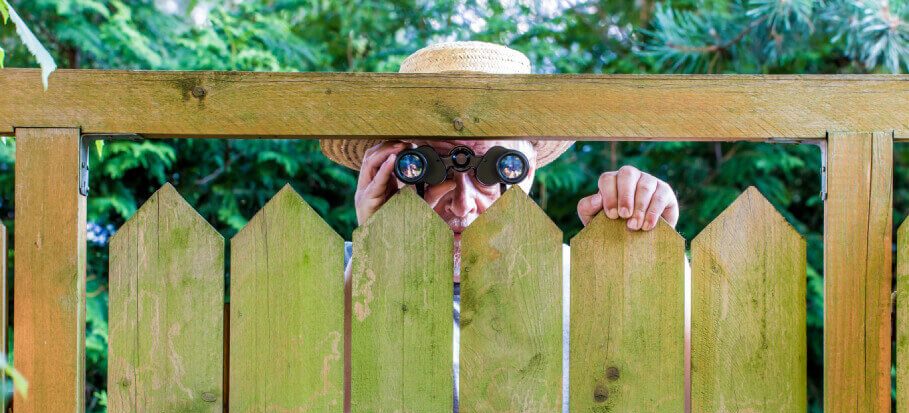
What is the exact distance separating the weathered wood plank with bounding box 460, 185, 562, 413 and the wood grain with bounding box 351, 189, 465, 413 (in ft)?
0.10

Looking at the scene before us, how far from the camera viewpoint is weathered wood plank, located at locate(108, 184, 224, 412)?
1.15 m

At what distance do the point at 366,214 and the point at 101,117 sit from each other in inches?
21.1

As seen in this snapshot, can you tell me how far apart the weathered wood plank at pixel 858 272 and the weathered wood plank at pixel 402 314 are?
0.52 metres

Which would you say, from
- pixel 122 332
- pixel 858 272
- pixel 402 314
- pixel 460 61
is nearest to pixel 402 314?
pixel 402 314

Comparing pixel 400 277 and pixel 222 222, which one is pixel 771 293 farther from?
pixel 222 222

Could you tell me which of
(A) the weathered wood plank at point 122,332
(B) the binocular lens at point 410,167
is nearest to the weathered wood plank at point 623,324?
(B) the binocular lens at point 410,167

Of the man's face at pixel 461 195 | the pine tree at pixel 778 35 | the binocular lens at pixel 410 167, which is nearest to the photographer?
the binocular lens at pixel 410 167

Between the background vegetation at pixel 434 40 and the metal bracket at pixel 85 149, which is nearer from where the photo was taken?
the metal bracket at pixel 85 149

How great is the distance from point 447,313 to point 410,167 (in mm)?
249

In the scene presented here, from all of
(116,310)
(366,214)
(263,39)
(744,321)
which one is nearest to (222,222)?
(263,39)

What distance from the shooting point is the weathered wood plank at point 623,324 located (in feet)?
3.81

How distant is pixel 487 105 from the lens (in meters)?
1.13

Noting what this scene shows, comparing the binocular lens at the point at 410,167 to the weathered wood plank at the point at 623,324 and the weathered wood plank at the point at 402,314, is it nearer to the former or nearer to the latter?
the weathered wood plank at the point at 402,314

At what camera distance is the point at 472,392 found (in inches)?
45.6
